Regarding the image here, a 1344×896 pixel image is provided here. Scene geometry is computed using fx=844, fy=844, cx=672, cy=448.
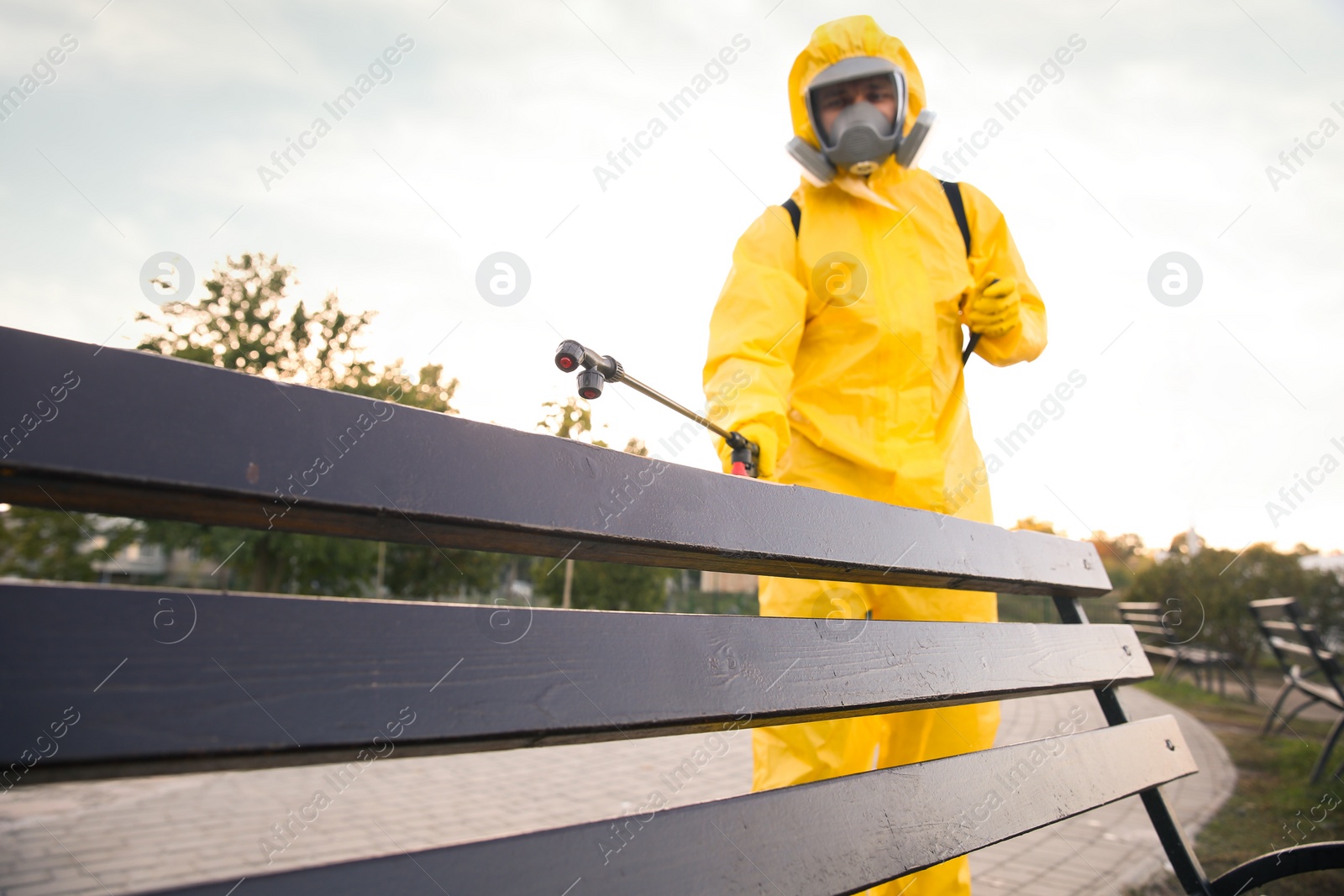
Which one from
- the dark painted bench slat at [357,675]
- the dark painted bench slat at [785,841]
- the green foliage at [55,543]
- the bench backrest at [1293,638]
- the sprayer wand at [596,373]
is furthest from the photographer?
the green foliage at [55,543]

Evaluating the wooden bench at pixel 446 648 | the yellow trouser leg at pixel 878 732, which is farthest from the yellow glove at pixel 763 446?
the wooden bench at pixel 446 648

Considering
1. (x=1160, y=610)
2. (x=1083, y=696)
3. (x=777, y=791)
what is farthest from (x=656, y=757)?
(x=1160, y=610)

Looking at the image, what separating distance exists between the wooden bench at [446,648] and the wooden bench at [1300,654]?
4.26 meters

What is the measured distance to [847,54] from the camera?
2410 mm

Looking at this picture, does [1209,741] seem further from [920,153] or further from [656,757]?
[920,153]

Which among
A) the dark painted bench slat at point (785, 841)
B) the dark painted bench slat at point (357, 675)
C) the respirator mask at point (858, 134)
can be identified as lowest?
the dark painted bench slat at point (785, 841)

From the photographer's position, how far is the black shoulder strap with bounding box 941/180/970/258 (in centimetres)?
236

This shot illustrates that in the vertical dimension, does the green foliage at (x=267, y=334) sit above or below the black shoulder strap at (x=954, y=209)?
above

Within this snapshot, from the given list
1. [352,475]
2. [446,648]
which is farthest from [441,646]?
[352,475]

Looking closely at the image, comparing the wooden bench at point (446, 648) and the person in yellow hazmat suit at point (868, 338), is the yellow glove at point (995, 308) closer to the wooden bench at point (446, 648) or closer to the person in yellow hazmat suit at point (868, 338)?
the person in yellow hazmat suit at point (868, 338)

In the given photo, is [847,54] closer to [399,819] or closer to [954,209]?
[954,209]

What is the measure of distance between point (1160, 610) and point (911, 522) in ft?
31.7

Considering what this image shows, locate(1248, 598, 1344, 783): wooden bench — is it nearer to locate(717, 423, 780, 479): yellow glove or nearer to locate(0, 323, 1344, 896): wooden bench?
locate(717, 423, 780, 479): yellow glove

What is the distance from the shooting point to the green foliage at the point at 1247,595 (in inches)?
382
